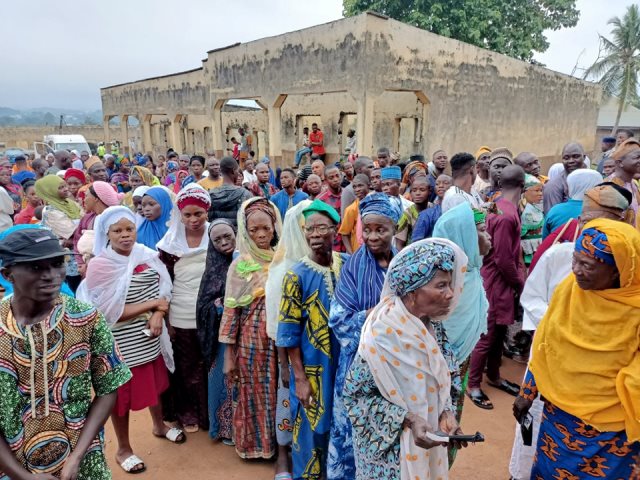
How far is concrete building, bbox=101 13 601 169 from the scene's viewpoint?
9797mm

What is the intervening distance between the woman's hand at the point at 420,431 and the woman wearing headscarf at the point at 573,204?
8.42 feet

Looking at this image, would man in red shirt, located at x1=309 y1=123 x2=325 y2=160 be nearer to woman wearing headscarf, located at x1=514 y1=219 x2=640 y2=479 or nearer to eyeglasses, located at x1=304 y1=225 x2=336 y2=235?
eyeglasses, located at x1=304 y1=225 x2=336 y2=235

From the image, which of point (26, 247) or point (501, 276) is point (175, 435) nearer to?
point (26, 247)

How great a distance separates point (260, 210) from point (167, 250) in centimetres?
90

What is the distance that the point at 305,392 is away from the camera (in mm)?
2633

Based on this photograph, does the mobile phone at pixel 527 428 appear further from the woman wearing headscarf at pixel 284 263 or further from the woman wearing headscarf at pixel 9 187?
the woman wearing headscarf at pixel 9 187

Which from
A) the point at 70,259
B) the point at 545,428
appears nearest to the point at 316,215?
the point at 545,428

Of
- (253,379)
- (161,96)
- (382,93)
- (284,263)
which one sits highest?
(161,96)

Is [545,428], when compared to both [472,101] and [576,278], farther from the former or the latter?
[472,101]

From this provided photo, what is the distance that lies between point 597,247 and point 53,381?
238 cm

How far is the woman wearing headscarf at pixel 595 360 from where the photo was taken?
76.9 inches

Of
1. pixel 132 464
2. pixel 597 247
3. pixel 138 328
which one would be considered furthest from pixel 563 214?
pixel 132 464

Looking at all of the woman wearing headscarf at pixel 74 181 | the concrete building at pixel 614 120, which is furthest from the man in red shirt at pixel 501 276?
the concrete building at pixel 614 120

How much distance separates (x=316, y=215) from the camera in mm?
2604
